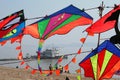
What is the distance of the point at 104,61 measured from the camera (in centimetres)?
1288

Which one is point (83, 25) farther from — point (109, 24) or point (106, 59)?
point (106, 59)

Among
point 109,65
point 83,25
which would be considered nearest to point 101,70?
point 109,65

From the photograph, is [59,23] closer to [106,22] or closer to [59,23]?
[59,23]

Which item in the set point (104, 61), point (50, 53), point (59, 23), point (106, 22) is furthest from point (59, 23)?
point (50, 53)

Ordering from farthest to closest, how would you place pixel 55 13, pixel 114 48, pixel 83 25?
pixel 114 48 < pixel 55 13 < pixel 83 25

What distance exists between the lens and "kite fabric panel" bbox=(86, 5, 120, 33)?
10.1m

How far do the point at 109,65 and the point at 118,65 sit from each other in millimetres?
369

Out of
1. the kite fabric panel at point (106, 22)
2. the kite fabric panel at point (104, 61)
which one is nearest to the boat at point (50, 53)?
the kite fabric panel at point (104, 61)

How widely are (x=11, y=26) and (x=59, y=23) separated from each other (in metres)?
2.03

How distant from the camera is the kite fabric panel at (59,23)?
11.0 m

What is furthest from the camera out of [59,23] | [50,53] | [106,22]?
[50,53]

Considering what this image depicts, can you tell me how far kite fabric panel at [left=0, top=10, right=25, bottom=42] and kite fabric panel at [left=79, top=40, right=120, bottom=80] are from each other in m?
3.14

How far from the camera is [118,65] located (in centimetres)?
1273

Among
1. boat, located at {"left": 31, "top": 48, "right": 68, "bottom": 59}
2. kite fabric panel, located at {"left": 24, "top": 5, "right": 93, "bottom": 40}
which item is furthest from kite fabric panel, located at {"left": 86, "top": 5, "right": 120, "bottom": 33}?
boat, located at {"left": 31, "top": 48, "right": 68, "bottom": 59}
